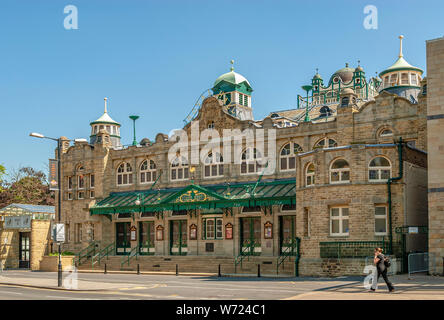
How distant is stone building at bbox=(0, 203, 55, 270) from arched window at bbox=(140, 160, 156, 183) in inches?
371

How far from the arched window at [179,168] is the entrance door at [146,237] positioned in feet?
14.0

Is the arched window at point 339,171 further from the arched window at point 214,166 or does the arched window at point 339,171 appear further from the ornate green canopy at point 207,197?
the arched window at point 214,166

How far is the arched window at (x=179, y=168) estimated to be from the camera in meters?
44.6

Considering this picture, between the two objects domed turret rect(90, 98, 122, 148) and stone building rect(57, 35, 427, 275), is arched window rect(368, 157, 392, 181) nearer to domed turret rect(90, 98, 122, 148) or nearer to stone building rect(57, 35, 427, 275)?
stone building rect(57, 35, 427, 275)

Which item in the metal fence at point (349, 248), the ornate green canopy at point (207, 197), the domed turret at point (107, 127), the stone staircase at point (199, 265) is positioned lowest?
the stone staircase at point (199, 265)

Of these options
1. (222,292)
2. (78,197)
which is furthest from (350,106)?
(78,197)

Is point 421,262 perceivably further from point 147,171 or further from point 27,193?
point 27,193

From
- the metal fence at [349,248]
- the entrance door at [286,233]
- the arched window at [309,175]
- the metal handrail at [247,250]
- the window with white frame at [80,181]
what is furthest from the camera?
the window with white frame at [80,181]

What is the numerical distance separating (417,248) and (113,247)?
25517 millimetres

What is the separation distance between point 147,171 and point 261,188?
1166cm

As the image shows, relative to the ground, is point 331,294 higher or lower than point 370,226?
lower

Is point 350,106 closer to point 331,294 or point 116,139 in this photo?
point 331,294

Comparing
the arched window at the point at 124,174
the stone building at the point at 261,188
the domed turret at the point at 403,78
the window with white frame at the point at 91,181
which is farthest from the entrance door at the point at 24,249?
the domed turret at the point at 403,78

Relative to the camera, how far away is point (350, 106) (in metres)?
36.7
